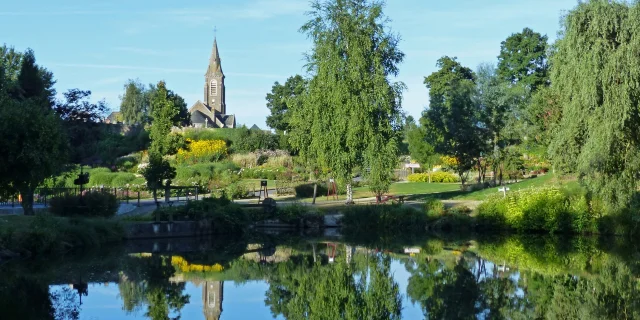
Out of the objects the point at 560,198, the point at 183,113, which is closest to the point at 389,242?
the point at 560,198

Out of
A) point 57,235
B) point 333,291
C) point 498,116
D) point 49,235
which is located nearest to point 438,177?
point 498,116

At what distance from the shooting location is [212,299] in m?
16.6

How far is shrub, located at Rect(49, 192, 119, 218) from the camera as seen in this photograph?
28.7 metres

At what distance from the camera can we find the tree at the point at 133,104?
331ft

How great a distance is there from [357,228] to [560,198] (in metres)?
8.25

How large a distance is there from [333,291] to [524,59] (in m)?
56.1

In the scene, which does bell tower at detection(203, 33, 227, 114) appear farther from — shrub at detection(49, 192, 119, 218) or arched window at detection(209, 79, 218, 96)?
shrub at detection(49, 192, 119, 218)

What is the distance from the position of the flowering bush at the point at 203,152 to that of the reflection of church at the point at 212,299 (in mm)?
39130

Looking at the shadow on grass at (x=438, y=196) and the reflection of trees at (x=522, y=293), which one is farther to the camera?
the shadow on grass at (x=438, y=196)

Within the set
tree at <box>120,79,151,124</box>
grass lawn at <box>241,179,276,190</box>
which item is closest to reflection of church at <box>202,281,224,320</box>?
grass lawn at <box>241,179,276,190</box>

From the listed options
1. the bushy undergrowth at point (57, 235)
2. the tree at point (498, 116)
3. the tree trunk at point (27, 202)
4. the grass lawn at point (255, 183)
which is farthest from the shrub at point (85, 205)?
the tree at point (498, 116)

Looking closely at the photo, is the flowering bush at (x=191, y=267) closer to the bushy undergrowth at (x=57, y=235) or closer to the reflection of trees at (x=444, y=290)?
the bushy undergrowth at (x=57, y=235)

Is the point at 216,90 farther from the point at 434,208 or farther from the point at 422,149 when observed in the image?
the point at 434,208

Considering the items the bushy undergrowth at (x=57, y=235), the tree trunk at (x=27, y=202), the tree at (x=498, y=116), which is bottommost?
the bushy undergrowth at (x=57, y=235)
